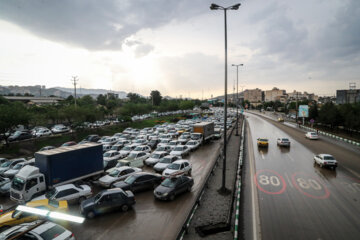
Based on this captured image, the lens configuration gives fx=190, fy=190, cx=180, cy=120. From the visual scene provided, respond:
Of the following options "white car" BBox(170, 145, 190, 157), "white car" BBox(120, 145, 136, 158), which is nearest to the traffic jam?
"white car" BBox(120, 145, 136, 158)

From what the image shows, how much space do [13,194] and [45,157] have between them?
2.87m

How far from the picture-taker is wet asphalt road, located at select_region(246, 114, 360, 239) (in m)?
8.86

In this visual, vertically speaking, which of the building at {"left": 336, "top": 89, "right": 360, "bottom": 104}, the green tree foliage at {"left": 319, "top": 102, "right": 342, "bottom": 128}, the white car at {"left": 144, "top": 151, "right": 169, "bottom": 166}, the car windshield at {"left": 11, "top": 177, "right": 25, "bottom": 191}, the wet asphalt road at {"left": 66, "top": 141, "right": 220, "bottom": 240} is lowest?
the wet asphalt road at {"left": 66, "top": 141, "right": 220, "bottom": 240}

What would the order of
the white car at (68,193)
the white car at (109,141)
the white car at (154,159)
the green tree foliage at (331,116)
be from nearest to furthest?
the white car at (68,193)
the white car at (154,159)
the white car at (109,141)
the green tree foliage at (331,116)

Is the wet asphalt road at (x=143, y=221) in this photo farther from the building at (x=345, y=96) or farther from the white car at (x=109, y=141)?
the building at (x=345, y=96)

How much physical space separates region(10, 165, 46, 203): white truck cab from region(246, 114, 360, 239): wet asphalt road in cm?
1340

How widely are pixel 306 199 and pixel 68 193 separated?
48.2 feet

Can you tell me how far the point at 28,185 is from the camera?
11867 millimetres

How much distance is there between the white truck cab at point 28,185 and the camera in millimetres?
11695

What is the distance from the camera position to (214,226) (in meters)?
8.72

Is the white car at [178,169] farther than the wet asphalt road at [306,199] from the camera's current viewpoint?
Yes

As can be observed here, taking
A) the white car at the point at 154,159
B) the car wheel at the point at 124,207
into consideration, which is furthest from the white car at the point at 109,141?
the car wheel at the point at 124,207

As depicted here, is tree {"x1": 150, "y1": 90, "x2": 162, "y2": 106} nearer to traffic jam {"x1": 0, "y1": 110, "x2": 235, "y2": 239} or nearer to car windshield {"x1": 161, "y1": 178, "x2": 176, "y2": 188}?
traffic jam {"x1": 0, "y1": 110, "x2": 235, "y2": 239}

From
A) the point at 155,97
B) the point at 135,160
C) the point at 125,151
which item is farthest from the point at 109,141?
the point at 155,97
